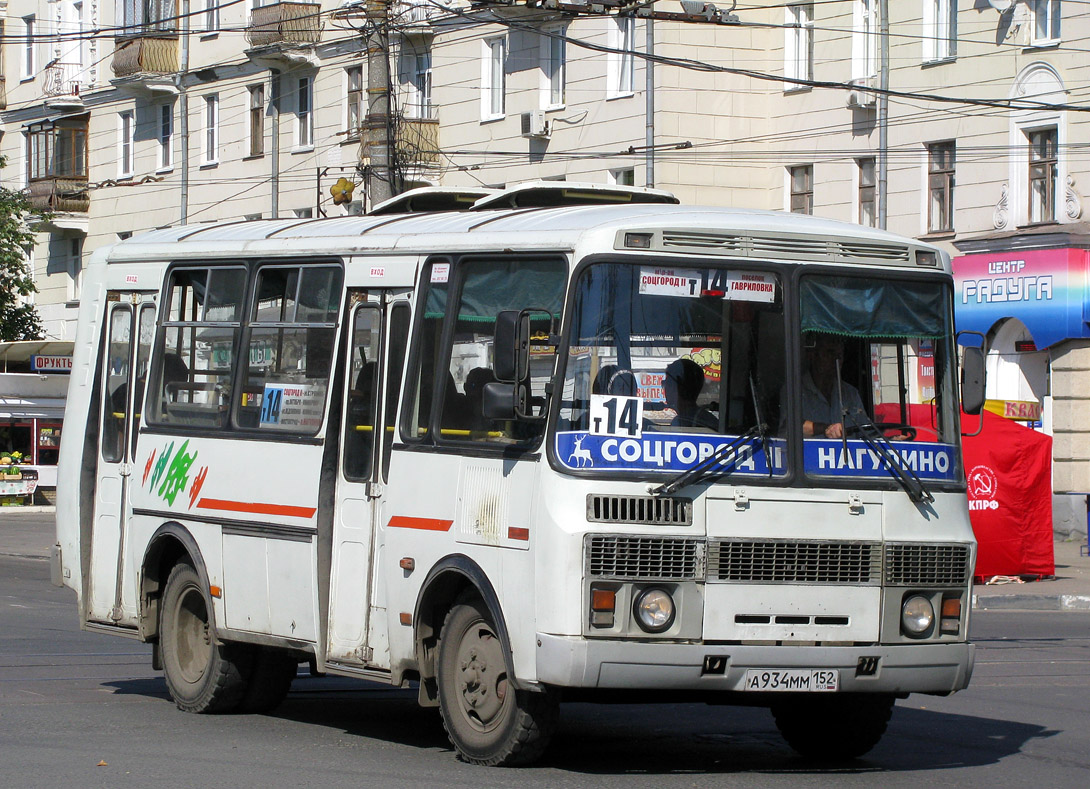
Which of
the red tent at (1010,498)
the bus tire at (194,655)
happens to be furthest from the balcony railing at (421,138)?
the bus tire at (194,655)

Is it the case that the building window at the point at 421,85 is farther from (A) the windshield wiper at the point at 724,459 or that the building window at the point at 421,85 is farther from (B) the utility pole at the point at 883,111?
(A) the windshield wiper at the point at 724,459

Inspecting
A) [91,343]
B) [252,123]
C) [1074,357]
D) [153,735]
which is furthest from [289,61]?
[153,735]

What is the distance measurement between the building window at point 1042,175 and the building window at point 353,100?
1640 centimetres

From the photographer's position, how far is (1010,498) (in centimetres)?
2120

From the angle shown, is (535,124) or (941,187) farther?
(535,124)

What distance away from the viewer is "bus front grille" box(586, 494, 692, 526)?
26.3 feet

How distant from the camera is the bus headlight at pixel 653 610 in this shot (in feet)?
26.3

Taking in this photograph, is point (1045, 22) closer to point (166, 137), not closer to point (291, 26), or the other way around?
point (291, 26)

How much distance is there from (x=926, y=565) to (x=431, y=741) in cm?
277

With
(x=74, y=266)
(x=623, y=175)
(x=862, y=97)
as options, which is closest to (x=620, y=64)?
(x=623, y=175)

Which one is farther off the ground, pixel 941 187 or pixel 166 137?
pixel 166 137

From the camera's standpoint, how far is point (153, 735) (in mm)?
9641

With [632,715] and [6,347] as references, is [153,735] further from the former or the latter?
[6,347]

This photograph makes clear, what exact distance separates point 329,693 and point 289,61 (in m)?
31.7
